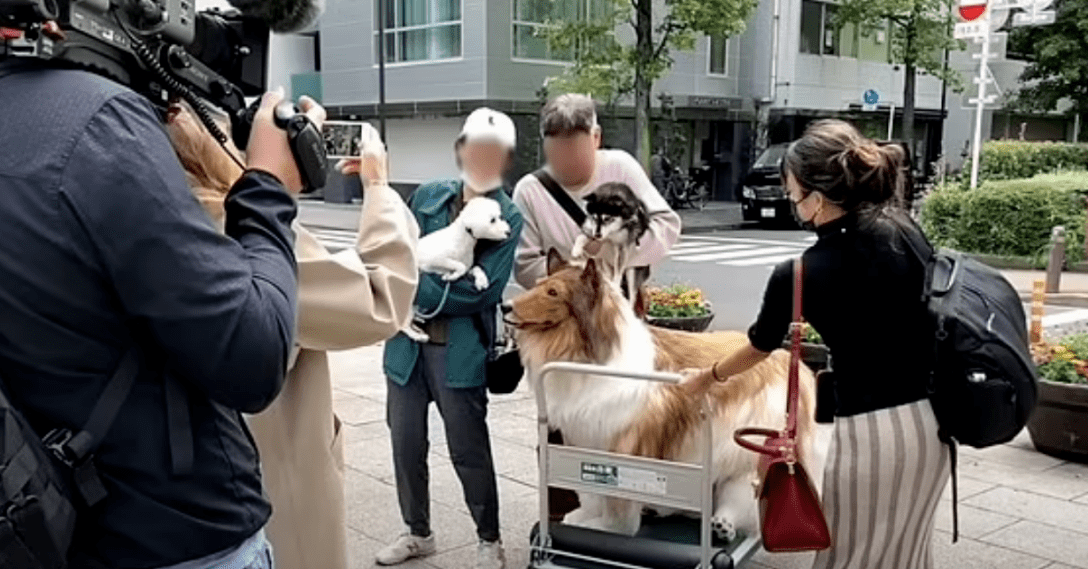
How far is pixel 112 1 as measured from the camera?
4.42ft

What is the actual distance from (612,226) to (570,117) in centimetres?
49

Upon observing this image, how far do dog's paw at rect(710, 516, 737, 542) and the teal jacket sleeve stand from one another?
1.29 metres

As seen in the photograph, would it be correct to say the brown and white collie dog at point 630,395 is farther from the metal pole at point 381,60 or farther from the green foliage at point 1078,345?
the metal pole at point 381,60

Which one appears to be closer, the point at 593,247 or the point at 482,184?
the point at 482,184

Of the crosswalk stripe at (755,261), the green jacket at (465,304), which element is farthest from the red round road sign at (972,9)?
the green jacket at (465,304)

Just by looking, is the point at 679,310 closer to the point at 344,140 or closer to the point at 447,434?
the point at 447,434

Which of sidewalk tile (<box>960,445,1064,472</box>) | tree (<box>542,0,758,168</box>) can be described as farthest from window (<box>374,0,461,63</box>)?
sidewalk tile (<box>960,445,1064,472</box>)

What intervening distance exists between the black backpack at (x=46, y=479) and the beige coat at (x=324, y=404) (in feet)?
2.06

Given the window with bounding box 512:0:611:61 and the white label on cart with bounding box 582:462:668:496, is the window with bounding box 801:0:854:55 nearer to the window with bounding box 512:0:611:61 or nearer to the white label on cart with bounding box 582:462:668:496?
the window with bounding box 512:0:611:61

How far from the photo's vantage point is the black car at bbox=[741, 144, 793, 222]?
22.4 meters

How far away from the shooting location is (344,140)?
222cm

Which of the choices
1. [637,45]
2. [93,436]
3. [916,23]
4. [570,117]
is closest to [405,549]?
[570,117]

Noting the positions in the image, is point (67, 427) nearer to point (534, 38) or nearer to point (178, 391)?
point (178, 391)

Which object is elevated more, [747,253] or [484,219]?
[484,219]
